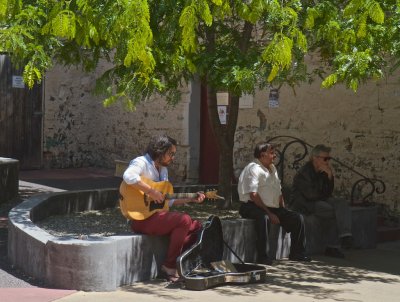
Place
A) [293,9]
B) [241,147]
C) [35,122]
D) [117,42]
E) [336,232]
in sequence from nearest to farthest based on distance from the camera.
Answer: [117,42] → [293,9] → [336,232] → [241,147] → [35,122]

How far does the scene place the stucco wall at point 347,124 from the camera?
10.2 metres

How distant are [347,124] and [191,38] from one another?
472 cm

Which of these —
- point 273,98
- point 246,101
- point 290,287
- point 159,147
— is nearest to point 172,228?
point 159,147

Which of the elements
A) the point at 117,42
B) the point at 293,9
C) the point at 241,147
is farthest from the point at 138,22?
the point at 241,147

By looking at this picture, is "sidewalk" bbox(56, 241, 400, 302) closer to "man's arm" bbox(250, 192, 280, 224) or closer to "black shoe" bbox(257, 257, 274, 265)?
"black shoe" bbox(257, 257, 274, 265)

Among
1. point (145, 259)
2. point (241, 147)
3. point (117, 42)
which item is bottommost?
point (145, 259)

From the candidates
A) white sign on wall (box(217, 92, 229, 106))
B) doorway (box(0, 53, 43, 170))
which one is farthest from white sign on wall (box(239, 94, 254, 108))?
doorway (box(0, 53, 43, 170))

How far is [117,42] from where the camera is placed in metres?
6.73

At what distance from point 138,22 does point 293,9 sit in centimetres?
174

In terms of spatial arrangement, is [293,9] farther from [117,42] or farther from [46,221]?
[46,221]

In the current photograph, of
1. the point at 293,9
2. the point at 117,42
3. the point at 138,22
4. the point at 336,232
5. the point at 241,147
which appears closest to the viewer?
the point at 138,22

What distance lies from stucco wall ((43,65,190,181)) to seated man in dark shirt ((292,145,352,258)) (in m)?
6.81

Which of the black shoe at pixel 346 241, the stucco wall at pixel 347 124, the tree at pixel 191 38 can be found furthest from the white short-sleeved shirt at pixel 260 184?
the stucco wall at pixel 347 124

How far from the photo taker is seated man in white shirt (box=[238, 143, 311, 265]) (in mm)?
7961
